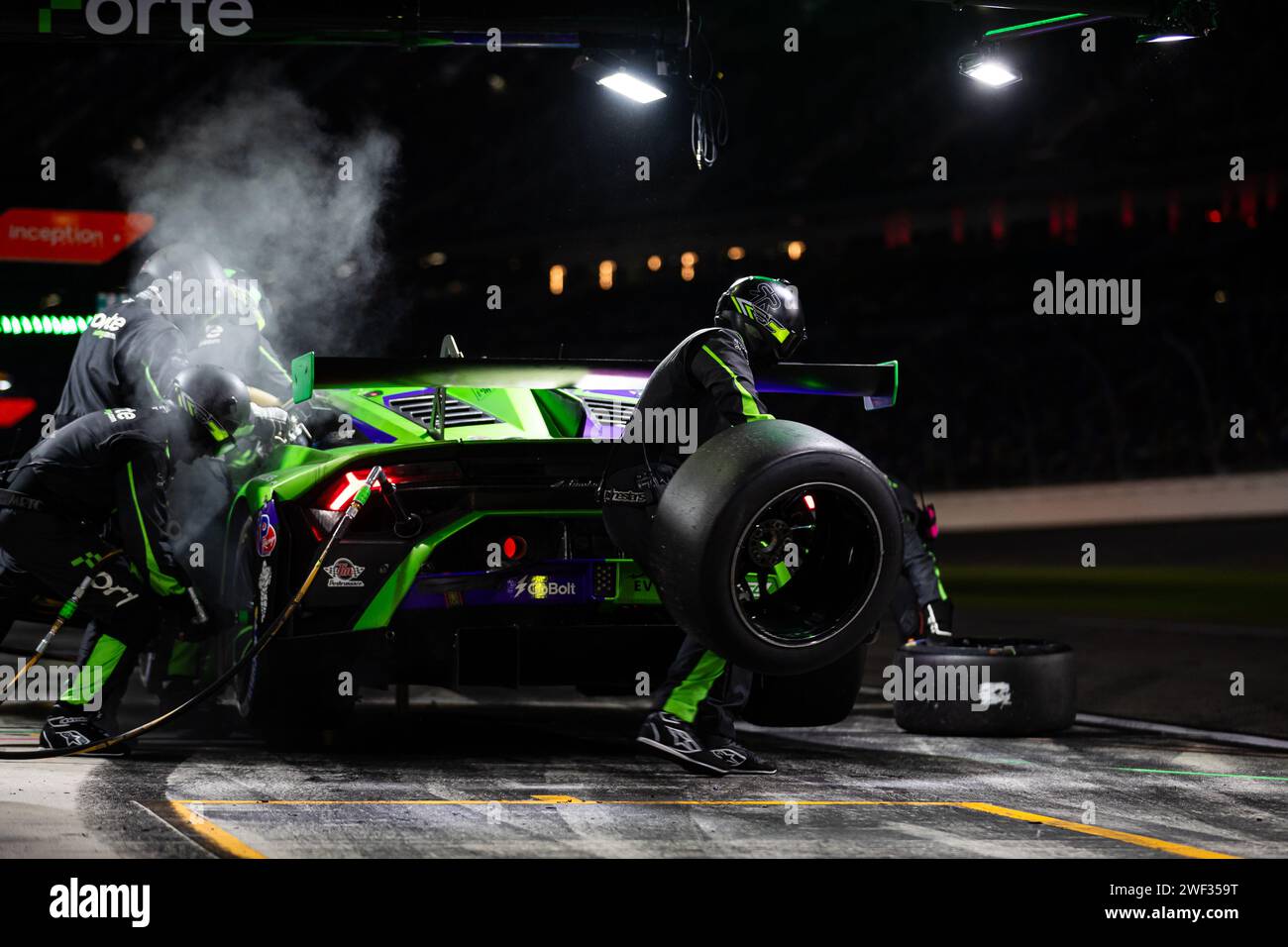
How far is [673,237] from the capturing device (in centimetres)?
3959

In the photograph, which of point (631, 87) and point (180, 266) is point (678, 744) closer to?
point (180, 266)

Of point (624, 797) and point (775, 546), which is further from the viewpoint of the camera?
point (624, 797)

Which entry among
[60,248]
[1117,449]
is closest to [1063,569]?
[1117,449]

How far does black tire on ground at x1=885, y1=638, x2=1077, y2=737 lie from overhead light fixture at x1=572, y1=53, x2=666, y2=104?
9.87 ft

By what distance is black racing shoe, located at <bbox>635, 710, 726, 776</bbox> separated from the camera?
5.67 meters

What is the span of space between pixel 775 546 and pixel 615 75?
3490 millimetres

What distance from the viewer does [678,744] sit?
18.8 feet

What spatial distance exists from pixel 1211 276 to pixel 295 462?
2712cm

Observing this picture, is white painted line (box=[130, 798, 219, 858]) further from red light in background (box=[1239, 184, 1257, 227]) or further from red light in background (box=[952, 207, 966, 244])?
red light in background (box=[952, 207, 966, 244])

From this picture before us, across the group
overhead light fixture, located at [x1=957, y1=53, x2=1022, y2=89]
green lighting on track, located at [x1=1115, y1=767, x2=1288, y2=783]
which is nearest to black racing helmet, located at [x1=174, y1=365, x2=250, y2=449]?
green lighting on track, located at [x1=1115, y1=767, x2=1288, y2=783]

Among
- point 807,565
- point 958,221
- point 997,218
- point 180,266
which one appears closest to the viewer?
point 807,565

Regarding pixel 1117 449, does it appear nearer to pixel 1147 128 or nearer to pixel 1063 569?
pixel 1063 569

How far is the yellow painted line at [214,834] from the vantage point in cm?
397

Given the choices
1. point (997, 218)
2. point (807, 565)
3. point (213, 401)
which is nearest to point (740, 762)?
point (807, 565)
